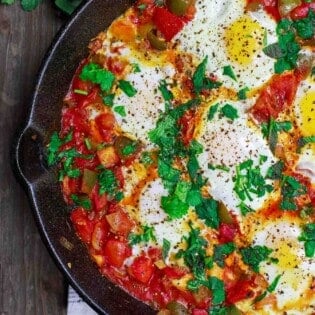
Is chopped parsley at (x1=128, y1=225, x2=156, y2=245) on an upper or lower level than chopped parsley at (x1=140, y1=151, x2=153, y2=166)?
lower

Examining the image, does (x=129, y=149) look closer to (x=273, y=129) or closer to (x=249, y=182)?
(x=249, y=182)

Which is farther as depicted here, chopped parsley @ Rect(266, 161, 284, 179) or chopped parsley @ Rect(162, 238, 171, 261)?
chopped parsley @ Rect(162, 238, 171, 261)

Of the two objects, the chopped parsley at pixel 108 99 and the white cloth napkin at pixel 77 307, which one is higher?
the chopped parsley at pixel 108 99

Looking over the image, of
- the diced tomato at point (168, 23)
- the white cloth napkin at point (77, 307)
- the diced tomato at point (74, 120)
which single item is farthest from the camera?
the white cloth napkin at point (77, 307)

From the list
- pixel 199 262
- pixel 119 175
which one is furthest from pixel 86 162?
pixel 199 262

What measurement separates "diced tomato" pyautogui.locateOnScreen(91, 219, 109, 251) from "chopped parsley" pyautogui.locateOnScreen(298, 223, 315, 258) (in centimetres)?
125

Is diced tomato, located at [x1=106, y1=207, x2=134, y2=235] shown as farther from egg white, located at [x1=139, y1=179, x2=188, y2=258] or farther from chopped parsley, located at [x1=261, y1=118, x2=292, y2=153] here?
chopped parsley, located at [x1=261, y1=118, x2=292, y2=153]

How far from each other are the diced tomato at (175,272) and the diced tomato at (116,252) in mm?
272

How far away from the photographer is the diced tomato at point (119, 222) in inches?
176

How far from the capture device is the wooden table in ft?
15.4

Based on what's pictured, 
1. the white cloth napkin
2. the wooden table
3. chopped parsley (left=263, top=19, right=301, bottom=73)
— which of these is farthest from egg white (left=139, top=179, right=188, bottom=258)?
chopped parsley (left=263, top=19, right=301, bottom=73)

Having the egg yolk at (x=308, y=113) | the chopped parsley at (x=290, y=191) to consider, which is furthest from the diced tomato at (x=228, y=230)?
the egg yolk at (x=308, y=113)

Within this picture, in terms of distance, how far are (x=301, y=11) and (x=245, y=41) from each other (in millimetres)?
406

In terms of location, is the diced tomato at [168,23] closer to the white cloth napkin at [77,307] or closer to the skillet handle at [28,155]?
the skillet handle at [28,155]
